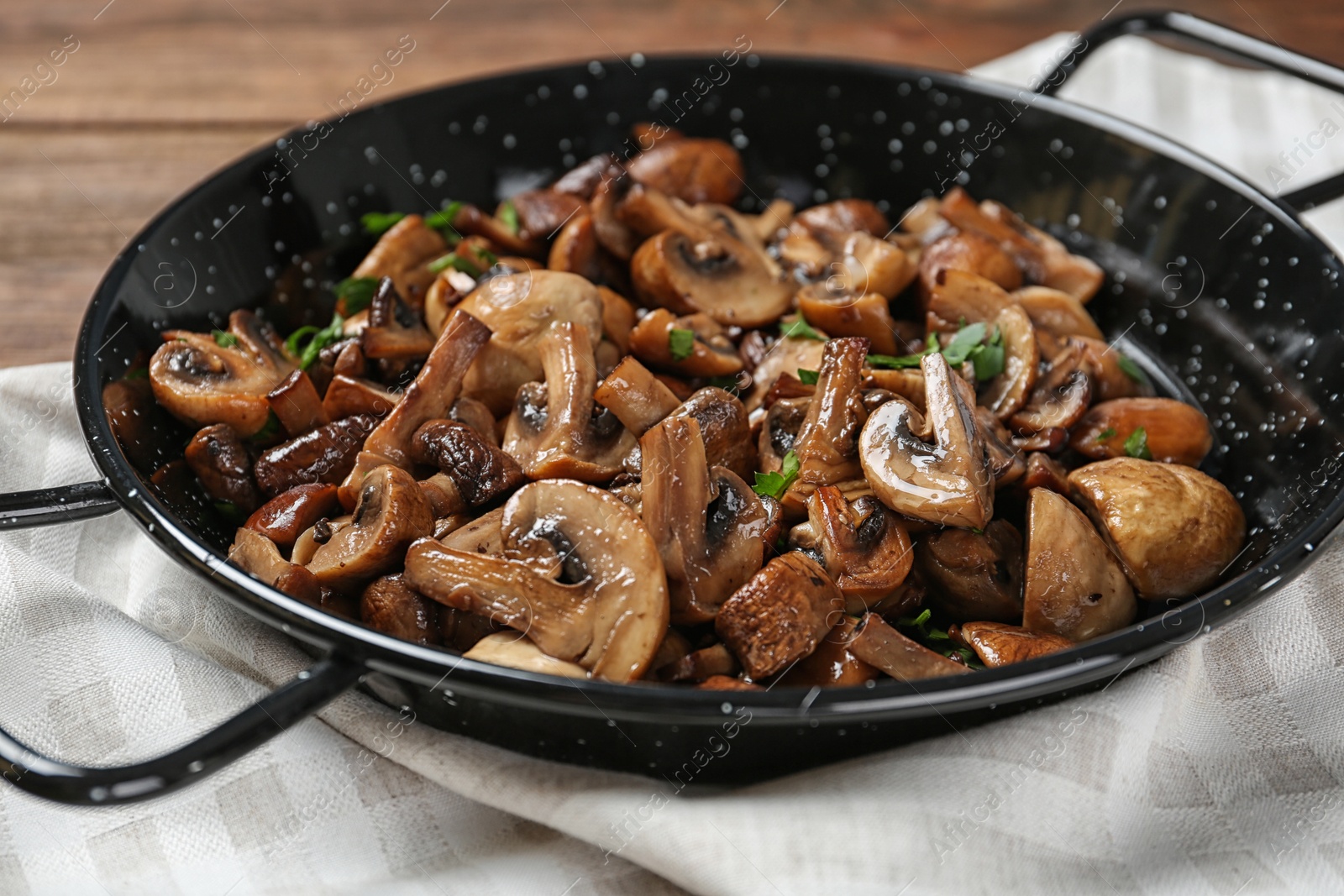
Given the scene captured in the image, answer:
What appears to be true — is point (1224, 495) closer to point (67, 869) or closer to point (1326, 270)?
point (1326, 270)

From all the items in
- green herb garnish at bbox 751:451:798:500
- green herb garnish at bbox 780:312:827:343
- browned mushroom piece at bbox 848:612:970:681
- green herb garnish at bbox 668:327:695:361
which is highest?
green herb garnish at bbox 780:312:827:343

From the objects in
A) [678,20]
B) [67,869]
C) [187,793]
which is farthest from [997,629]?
[678,20]

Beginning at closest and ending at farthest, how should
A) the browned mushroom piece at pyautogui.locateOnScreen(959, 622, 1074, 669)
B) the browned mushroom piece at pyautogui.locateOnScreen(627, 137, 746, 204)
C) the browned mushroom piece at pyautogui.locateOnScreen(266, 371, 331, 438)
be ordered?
the browned mushroom piece at pyautogui.locateOnScreen(959, 622, 1074, 669), the browned mushroom piece at pyautogui.locateOnScreen(266, 371, 331, 438), the browned mushroom piece at pyautogui.locateOnScreen(627, 137, 746, 204)

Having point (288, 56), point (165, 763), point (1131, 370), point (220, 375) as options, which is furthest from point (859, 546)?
point (288, 56)

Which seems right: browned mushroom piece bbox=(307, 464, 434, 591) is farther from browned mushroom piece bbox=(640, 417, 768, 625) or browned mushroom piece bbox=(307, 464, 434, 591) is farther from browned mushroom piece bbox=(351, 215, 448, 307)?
browned mushroom piece bbox=(351, 215, 448, 307)

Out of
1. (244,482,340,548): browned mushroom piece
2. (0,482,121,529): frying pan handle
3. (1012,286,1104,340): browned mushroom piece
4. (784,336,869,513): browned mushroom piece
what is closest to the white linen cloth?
(244,482,340,548): browned mushroom piece

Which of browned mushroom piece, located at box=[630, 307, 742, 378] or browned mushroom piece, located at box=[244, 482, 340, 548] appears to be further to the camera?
browned mushroom piece, located at box=[630, 307, 742, 378]

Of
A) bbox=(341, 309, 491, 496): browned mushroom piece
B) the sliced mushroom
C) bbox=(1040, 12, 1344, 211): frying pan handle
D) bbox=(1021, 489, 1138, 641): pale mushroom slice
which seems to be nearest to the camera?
the sliced mushroom
